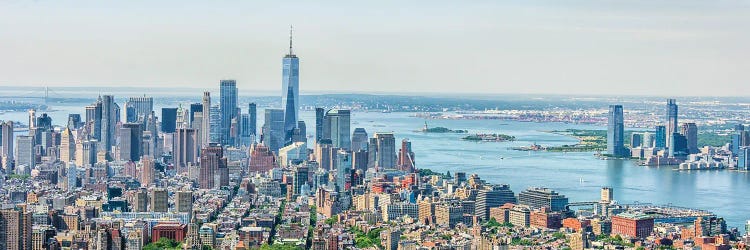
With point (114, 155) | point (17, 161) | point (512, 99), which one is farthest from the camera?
point (512, 99)

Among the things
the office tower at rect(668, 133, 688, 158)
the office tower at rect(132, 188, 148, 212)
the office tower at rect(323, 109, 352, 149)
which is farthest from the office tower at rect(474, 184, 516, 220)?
the office tower at rect(668, 133, 688, 158)

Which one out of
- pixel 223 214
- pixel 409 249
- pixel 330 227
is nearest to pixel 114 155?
pixel 223 214

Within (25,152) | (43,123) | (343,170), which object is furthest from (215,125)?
(343,170)

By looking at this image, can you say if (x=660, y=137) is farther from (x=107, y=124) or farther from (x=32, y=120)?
(x=32, y=120)

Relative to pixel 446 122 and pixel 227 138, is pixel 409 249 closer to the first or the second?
pixel 227 138

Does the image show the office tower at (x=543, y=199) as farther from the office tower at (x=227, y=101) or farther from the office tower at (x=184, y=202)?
the office tower at (x=227, y=101)

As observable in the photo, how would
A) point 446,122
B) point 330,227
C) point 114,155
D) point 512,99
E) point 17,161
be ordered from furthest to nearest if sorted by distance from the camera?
point 512,99
point 446,122
point 114,155
point 17,161
point 330,227
